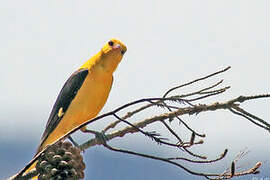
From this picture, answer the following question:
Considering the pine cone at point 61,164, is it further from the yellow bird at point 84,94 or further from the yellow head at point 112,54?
the yellow head at point 112,54

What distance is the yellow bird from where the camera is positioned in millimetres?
3504

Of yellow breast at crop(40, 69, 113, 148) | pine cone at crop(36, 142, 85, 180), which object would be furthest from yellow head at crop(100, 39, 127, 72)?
pine cone at crop(36, 142, 85, 180)

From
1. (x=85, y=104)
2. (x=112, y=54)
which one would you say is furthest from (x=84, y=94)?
(x=112, y=54)

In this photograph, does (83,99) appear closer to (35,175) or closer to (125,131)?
(125,131)

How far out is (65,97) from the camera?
12.3 feet

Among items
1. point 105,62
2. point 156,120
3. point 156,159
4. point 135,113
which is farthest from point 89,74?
point 156,159

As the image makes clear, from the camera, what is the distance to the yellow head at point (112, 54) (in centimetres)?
384

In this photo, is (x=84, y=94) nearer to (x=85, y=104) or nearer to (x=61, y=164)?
(x=85, y=104)

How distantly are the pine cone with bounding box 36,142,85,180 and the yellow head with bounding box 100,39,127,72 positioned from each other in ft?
5.90

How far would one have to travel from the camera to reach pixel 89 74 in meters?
3.79

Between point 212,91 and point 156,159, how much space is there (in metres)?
0.40

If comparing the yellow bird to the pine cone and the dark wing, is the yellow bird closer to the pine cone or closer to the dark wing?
the dark wing

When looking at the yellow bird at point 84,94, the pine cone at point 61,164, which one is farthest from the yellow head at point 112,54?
the pine cone at point 61,164

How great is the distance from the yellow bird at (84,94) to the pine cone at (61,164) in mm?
1410
